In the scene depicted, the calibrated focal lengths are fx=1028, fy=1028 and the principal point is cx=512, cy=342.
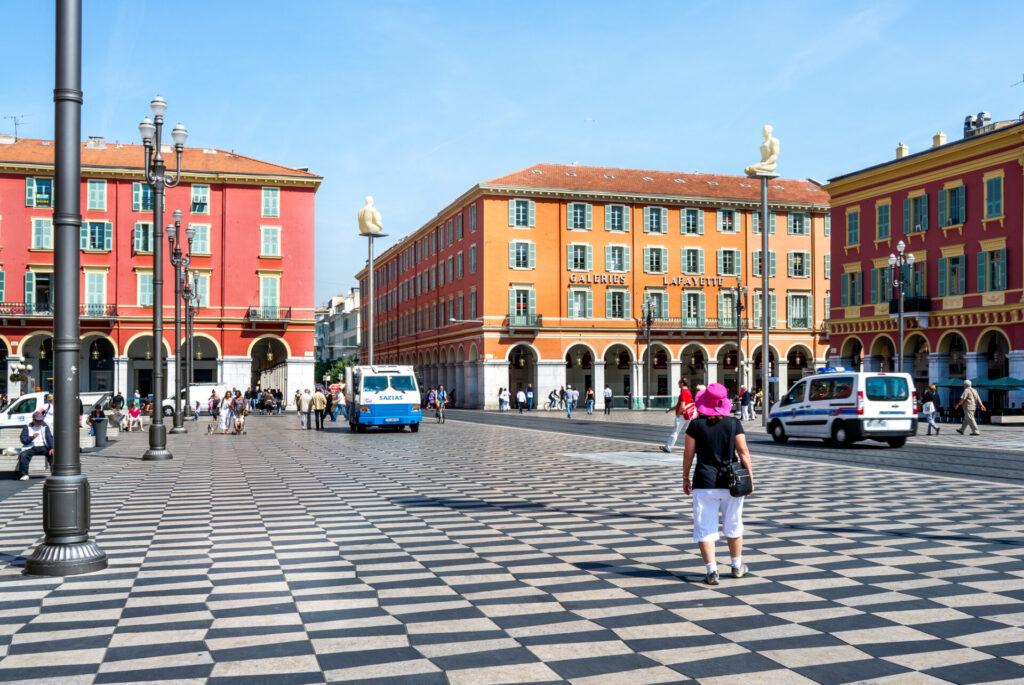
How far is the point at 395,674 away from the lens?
5.59 m

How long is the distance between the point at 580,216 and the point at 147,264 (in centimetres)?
2823

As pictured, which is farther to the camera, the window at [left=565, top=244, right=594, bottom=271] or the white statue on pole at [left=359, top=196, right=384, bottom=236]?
the window at [left=565, top=244, right=594, bottom=271]

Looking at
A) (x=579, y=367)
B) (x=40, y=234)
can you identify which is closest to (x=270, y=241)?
(x=40, y=234)

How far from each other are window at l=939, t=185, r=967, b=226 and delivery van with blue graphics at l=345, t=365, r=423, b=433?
2902cm

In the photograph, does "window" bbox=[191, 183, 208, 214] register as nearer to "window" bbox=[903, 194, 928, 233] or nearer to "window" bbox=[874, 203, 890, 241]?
"window" bbox=[874, 203, 890, 241]

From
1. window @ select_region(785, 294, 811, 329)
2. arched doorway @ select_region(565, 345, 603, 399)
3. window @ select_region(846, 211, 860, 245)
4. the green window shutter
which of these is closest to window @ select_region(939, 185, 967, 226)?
window @ select_region(846, 211, 860, 245)

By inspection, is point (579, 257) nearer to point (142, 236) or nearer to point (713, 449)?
point (142, 236)

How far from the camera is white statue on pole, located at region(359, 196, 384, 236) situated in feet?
144

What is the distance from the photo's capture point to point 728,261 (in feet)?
243

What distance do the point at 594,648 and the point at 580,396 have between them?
6762 centimetres

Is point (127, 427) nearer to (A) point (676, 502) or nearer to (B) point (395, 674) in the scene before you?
(A) point (676, 502)

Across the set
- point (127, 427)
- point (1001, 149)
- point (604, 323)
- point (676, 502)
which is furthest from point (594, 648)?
point (604, 323)

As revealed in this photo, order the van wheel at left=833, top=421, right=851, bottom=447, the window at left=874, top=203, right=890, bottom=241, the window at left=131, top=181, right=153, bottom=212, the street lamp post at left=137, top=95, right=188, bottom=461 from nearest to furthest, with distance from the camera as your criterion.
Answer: the street lamp post at left=137, top=95, right=188, bottom=461 → the van wheel at left=833, top=421, right=851, bottom=447 → the window at left=874, top=203, right=890, bottom=241 → the window at left=131, top=181, right=153, bottom=212

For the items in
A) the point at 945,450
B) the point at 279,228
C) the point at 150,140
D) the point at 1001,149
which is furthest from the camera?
the point at 279,228
